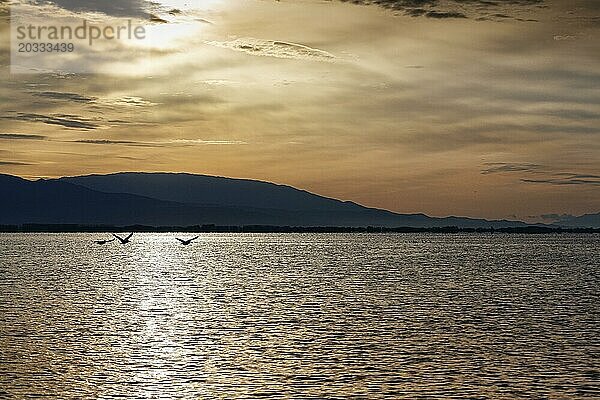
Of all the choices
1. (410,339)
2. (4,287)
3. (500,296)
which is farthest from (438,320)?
(4,287)

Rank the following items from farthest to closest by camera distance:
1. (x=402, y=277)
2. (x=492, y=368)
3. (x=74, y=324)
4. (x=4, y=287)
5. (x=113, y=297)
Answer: (x=402, y=277), (x=4, y=287), (x=113, y=297), (x=74, y=324), (x=492, y=368)

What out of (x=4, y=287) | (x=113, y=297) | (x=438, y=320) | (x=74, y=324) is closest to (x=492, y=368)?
(x=438, y=320)

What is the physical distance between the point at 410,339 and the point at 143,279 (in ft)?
259

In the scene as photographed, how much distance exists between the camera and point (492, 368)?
47.9 metres

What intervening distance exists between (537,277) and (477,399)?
96592 mm

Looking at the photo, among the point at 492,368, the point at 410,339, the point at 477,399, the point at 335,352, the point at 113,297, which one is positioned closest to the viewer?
the point at 477,399

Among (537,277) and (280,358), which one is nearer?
(280,358)

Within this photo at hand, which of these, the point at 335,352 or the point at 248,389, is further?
the point at 335,352

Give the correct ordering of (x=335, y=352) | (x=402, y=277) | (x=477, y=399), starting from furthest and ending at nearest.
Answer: (x=402, y=277), (x=335, y=352), (x=477, y=399)

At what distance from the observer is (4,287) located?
106312 mm

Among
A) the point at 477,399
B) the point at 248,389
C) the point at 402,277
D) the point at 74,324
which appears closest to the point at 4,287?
the point at 74,324

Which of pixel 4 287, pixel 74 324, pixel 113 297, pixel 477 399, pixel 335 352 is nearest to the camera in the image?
pixel 477 399

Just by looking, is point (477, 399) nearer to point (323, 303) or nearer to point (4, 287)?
point (323, 303)

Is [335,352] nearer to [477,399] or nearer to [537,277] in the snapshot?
[477,399]
